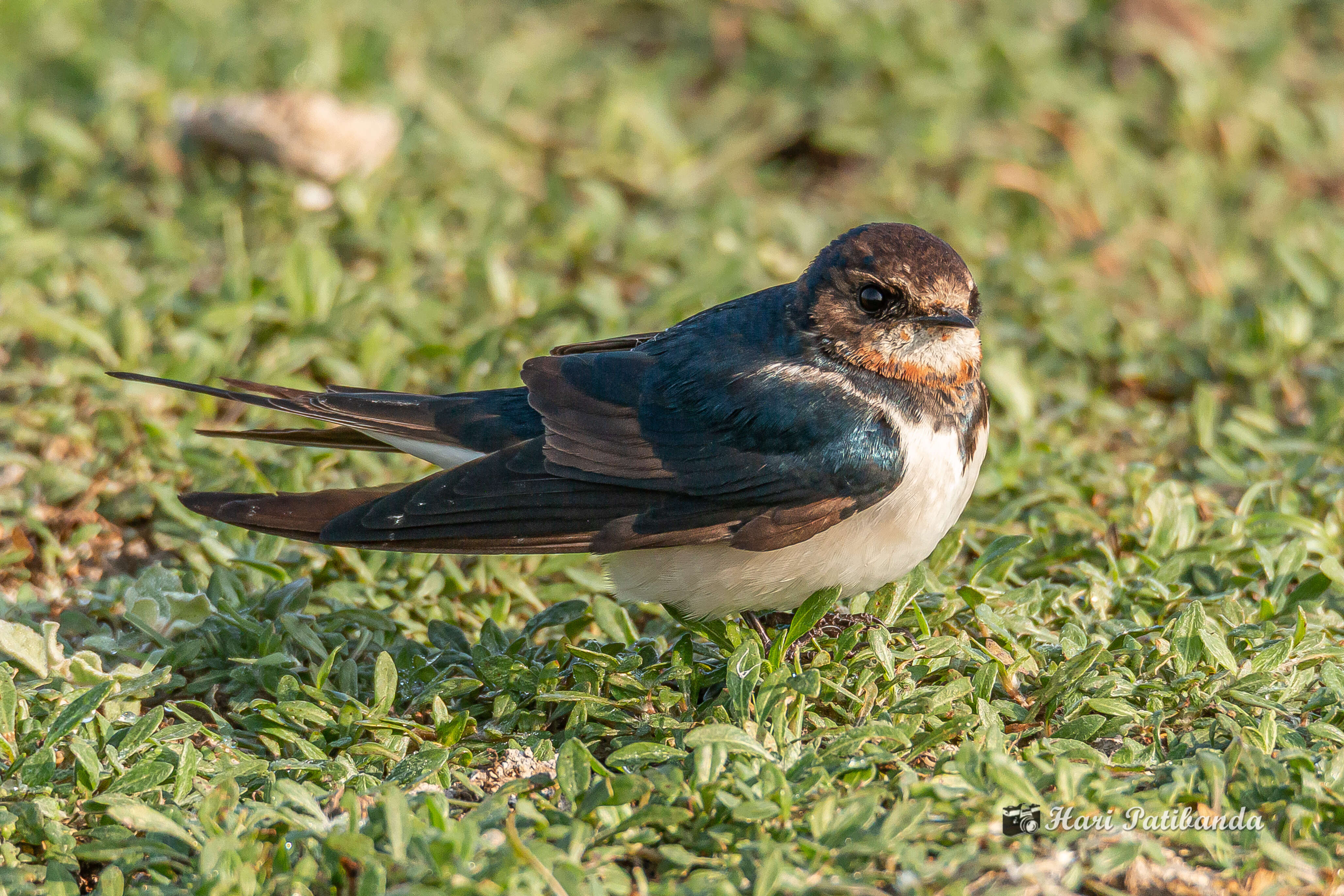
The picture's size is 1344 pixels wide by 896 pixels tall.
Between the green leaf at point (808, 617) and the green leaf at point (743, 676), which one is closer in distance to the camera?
the green leaf at point (743, 676)

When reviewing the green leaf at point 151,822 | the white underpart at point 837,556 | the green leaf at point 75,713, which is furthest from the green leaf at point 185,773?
the white underpart at point 837,556

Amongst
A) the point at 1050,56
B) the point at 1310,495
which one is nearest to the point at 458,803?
the point at 1310,495

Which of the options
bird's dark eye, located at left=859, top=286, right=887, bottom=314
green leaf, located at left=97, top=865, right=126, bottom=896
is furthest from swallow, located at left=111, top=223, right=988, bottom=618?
green leaf, located at left=97, top=865, right=126, bottom=896

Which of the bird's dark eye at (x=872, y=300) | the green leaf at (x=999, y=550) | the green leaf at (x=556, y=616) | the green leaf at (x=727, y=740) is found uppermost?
the bird's dark eye at (x=872, y=300)

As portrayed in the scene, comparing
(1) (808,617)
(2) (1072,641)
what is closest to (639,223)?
(1) (808,617)

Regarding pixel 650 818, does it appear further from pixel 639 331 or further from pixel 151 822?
pixel 639 331

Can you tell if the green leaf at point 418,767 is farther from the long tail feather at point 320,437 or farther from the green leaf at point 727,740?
the long tail feather at point 320,437

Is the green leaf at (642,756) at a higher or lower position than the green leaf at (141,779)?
higher

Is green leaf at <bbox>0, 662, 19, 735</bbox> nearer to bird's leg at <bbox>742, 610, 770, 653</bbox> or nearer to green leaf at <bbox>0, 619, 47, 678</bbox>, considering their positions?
green leaf at <bbox>0, 619, 47, 678</bbox>
